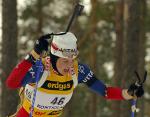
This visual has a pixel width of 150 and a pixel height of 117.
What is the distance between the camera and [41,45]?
578 cm

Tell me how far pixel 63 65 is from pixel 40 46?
366 millimetres

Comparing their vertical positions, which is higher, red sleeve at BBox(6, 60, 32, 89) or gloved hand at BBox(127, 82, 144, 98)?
red sleeve at BBox(6, 60, 32, 89)

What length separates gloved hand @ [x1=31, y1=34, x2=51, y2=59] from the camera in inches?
Result: 228

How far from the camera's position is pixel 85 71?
6305mm

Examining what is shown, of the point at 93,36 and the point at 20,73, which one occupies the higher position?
the point at 20,73

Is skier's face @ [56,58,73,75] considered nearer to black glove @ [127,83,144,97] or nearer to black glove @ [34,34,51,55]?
black glove @ [34,34,51,55]

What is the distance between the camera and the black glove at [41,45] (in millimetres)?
5781

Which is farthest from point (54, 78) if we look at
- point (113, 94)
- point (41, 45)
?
point (113, 94)

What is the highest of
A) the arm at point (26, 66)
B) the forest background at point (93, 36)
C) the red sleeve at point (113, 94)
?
the arm at point (26, 66)

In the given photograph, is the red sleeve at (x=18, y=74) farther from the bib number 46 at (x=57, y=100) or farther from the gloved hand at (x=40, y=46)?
the bib number 46 at (x=57, y=100)

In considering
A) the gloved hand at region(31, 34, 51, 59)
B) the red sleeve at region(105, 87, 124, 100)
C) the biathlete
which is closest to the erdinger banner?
the biathlete

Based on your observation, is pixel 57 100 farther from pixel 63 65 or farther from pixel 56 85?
pixel 63 65

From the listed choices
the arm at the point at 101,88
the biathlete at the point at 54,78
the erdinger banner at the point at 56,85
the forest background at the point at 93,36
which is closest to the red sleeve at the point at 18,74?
the biathlete at the point at 54,78

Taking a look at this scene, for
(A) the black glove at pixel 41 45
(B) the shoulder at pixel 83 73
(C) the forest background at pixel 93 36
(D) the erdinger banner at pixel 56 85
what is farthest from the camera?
(C) the forest background at pixel 93 36
